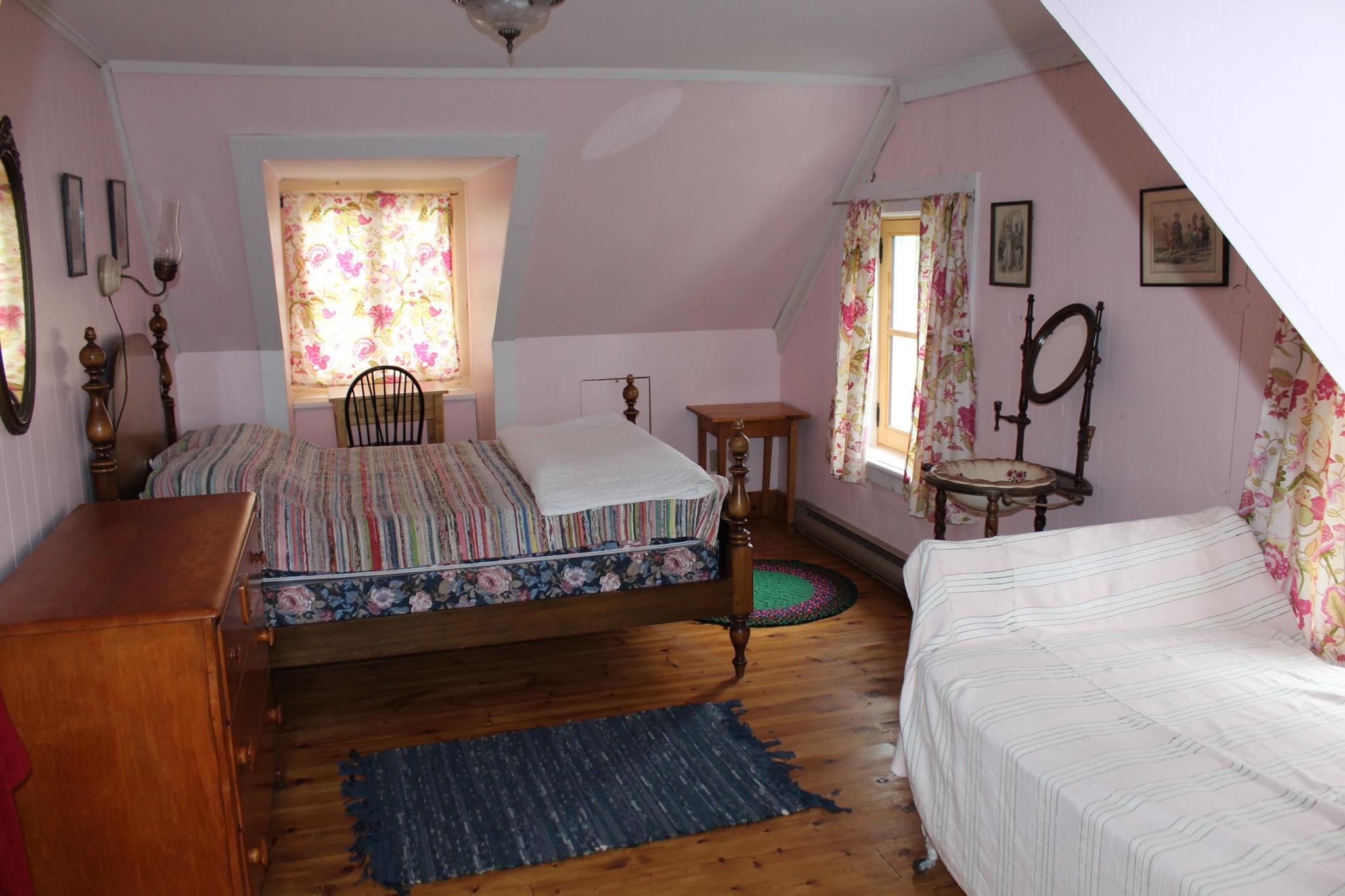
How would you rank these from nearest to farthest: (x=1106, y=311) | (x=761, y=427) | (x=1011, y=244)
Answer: (x=1106, y=311)
(x=1011, y=244)
(x=761, y=427)

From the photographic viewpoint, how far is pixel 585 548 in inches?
138

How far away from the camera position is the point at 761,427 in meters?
5.53

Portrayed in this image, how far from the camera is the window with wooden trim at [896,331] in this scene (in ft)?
15.8

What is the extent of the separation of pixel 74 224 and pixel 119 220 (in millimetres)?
769

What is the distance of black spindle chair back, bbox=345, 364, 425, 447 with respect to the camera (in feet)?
17.6

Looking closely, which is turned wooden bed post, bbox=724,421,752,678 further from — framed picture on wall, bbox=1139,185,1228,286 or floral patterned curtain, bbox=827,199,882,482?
framed picture on wall, bbox=1139,185,1228,286

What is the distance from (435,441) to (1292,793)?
457 cm

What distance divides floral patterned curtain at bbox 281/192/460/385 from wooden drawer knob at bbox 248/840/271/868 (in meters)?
3.66

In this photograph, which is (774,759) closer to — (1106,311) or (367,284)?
(1106,311)

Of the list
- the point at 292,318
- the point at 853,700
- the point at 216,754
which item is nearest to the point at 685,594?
the point at 853,700

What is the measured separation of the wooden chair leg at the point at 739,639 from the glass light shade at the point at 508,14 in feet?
6.94

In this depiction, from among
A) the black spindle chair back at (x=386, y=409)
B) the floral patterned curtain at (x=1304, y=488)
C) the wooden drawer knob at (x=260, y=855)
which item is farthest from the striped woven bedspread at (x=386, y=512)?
the floral patterned curtain at (x=1304, y=488)

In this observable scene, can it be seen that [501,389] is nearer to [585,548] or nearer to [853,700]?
[585,548]

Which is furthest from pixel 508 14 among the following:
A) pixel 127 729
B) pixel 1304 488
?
pixel 1304 488
